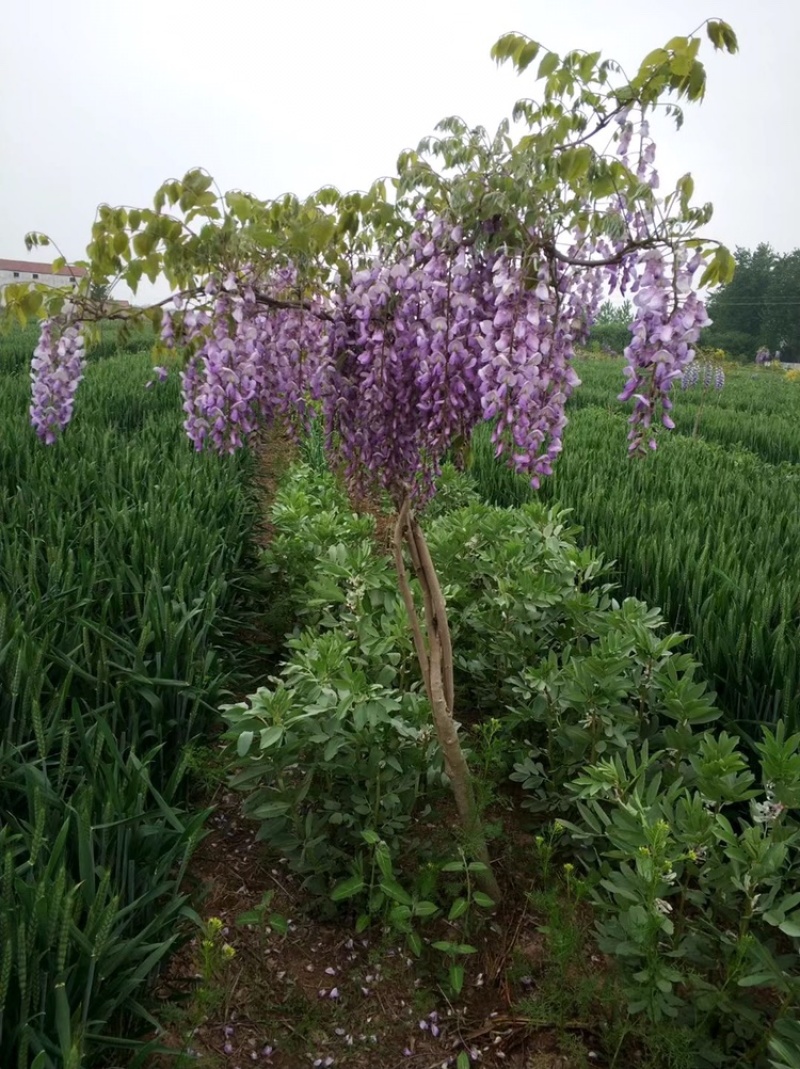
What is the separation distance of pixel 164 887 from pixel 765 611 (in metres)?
1.89

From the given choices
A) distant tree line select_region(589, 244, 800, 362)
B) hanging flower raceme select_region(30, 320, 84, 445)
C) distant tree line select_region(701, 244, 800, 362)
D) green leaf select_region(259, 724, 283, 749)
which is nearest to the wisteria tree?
green leaf select_region(259, 724, 283, 749)

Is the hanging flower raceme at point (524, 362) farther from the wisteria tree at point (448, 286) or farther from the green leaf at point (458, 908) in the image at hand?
the green leaf at point (458, 908)

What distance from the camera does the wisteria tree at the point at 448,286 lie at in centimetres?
137

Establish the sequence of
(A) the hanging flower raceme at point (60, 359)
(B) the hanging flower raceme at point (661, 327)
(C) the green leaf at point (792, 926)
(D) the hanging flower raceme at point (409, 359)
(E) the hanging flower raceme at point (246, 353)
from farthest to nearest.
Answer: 1. (A) the hanging flower raceme at point (60, 359)
2. (E) the hanging flower raceme at point (246, 353)
3. (D) the hanging flower raceme at point (409, 359)
4. (B) the hanging flower raceme at point (661, 327)
5. (C) the green leaf at point (792, 926)

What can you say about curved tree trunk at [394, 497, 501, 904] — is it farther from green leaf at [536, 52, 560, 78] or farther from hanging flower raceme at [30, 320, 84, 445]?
hanging flower raceme at [30, 320, 84, 445]

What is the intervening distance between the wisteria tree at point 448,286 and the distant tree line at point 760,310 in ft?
157

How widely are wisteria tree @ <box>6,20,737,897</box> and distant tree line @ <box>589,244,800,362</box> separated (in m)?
47.7

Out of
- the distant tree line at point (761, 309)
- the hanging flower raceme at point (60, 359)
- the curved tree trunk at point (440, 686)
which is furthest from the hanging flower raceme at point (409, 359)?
the distant tree line at point (761, 309)

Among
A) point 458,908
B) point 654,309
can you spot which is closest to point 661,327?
point 654,309

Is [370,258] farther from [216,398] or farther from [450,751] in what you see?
[450,751]

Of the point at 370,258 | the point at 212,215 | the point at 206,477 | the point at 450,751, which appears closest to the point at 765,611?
the point at 450,751

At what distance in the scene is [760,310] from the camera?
167 feet

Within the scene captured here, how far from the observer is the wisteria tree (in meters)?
1.37

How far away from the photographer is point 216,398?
2.12 metres
